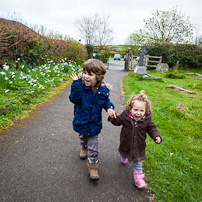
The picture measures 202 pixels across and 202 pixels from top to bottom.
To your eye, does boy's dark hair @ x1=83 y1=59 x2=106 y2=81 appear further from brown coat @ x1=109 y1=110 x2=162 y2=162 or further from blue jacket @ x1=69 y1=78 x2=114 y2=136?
brown coat @ x1=109 y1=110 x2=162 y2=162

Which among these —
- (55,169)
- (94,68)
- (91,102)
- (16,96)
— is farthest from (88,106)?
(16,96)

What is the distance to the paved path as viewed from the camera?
1747mm

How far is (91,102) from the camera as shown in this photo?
6.34ft

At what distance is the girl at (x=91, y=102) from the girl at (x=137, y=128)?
25 centimetres

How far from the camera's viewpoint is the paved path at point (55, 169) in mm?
1747

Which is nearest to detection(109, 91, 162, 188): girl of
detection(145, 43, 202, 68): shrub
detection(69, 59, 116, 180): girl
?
detection(69, 59, 116, 180): girl

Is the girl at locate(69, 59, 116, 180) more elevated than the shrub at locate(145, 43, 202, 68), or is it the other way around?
the shrub at locate(145, 43, 202, 68)

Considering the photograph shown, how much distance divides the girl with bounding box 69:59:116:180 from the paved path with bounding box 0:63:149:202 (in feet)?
0.80

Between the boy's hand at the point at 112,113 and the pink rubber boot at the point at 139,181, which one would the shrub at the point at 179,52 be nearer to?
the boy's hand at the point at 112,113

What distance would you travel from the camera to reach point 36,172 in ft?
6.66

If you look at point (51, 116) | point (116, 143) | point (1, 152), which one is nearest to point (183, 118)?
point (116, 143)

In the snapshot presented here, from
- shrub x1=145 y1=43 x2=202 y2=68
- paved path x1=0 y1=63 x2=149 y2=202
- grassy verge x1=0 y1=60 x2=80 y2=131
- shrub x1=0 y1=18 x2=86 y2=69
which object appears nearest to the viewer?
paved path x1=0 y1=63 x2=149 y2=202

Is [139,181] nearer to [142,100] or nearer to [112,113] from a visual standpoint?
[112,113]

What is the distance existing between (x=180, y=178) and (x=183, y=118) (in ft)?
7.35
